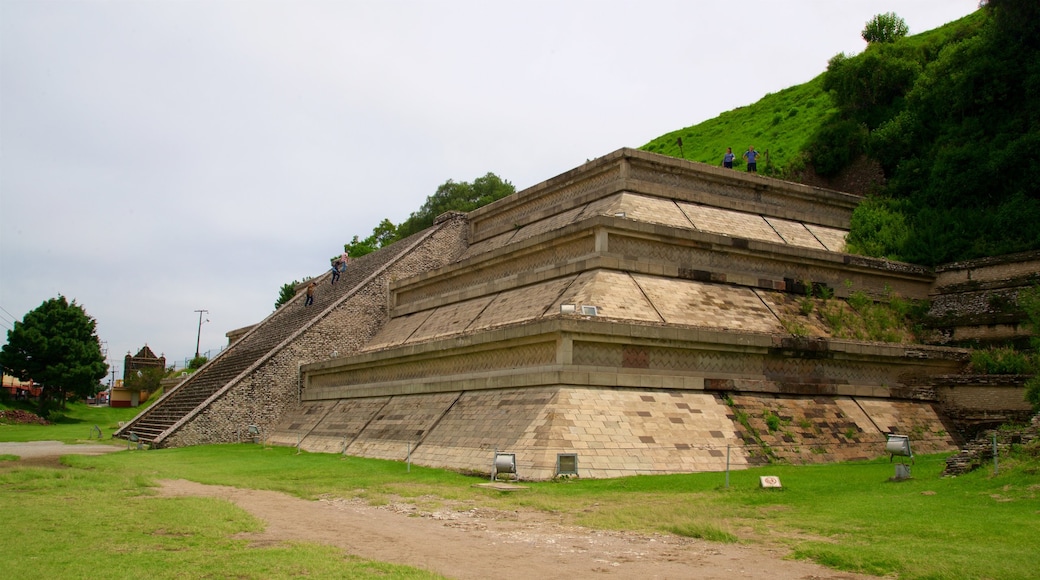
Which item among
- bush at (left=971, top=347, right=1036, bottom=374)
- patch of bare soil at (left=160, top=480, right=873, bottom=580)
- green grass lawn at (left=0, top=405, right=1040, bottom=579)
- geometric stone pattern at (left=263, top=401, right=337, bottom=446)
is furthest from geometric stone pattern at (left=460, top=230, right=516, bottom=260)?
patch of bare soil at (left=160, top=480, right=873, bottom=580)

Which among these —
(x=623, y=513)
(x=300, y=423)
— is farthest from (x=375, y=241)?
(x=623, y=513)

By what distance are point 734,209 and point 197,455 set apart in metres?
14.3

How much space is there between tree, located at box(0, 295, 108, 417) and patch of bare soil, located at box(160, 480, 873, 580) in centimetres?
2863

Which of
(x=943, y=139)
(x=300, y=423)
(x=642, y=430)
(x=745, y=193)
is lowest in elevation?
(x=300, y=423)

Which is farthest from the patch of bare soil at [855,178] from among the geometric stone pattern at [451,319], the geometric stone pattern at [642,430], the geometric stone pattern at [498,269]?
the geometric stone pattern at [451,319]

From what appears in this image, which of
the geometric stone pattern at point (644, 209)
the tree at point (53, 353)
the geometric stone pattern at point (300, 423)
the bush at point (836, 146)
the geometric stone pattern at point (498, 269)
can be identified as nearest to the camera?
the geometric stone pattern at point (498, 269)

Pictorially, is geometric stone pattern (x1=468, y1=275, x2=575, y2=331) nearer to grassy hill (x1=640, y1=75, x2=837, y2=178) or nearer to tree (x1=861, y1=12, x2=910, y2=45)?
grassy hill (x1=640, y1=75, x2=837, y2=178)

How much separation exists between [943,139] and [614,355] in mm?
14482

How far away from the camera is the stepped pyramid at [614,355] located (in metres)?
13.6

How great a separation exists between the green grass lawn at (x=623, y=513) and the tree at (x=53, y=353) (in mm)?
22685

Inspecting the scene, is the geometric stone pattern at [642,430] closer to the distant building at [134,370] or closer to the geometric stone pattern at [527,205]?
the geometric stone pattern at [527,205]

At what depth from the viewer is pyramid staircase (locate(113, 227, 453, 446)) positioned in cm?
2312

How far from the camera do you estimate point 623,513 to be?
899 centimetres

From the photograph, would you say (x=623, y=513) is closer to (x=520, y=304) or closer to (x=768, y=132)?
(x=520, y=304)
